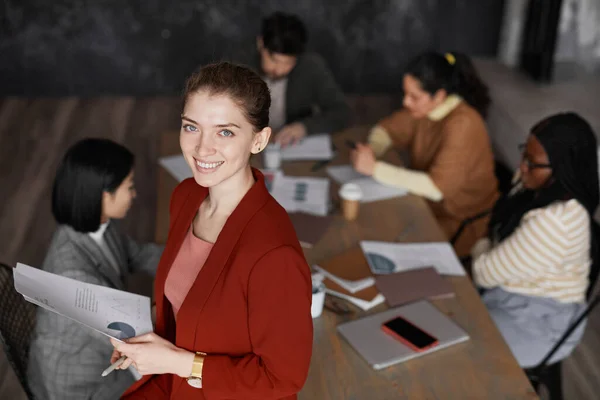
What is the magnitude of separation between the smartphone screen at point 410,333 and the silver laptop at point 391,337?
0.06 feet

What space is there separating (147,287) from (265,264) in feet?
4.81

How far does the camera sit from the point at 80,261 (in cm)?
199

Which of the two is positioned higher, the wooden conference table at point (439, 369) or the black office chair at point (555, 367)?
the wooden conference table at point (439, 369)

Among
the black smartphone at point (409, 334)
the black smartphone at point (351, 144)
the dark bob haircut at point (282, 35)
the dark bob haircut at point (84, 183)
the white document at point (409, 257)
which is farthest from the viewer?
the dark bob haircut at point (282, 35)

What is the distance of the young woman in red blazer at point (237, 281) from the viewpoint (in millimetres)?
1392

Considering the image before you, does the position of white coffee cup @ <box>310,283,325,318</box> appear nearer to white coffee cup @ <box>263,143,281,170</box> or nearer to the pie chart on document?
the pie chart on document

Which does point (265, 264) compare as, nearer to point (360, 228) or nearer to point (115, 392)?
point (115, 392)

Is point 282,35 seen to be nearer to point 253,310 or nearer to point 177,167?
point 177,167

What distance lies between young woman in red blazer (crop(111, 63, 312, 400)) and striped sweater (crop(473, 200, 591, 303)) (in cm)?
101

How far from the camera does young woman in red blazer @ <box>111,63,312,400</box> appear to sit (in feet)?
4.57

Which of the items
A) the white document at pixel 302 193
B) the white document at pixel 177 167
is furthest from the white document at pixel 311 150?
the white document at pixel 177 167

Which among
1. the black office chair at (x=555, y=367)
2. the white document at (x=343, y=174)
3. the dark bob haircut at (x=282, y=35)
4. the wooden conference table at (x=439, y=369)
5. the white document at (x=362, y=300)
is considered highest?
the dark bob haircut at (x=282, y=35)

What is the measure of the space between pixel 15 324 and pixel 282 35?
1726mm

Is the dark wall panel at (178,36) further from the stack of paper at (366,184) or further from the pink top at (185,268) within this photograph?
the pink top at (185,268)
